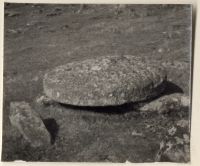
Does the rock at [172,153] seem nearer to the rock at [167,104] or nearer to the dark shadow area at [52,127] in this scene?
the rock at [167,104]

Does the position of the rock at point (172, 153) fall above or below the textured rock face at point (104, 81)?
below

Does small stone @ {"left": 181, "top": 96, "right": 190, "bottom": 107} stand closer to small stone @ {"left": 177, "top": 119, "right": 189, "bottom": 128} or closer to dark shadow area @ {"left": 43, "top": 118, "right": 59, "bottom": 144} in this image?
small stone @ {"left": 177, "top": 119, "right": 189, "bottom": 128}

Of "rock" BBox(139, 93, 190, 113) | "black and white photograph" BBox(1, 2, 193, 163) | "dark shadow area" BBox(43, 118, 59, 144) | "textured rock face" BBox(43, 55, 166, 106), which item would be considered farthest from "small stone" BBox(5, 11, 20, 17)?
"rock" BBox(139, 93, 190, 113)

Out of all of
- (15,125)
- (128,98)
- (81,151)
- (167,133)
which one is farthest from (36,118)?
(167,133)

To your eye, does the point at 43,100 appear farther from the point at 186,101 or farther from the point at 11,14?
the point at 186,101

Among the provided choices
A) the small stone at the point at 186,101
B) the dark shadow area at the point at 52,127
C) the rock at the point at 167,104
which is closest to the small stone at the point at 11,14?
the dark shadow area at the point at 52,127

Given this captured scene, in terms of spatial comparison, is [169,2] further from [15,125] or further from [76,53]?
[15,125]
